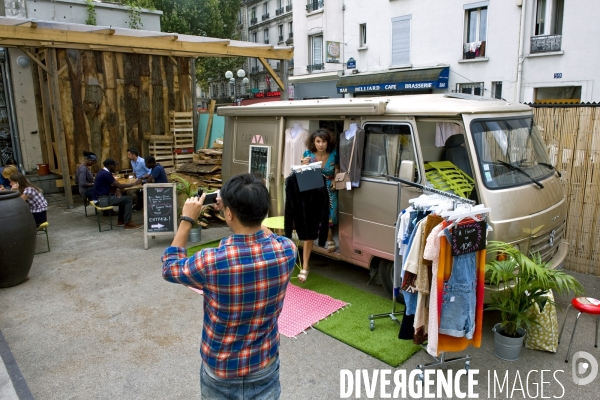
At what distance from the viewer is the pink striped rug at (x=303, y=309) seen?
15.7ft

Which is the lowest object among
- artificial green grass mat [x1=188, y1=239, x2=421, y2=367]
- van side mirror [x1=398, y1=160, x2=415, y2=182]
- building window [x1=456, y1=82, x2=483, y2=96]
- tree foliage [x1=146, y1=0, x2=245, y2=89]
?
artificial green grass mat [x1=188, y1=239, x2=421, y2=367]

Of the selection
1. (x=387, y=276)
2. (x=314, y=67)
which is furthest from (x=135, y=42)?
(x=314, y=67)

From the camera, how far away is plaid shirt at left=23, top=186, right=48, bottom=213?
711 cm

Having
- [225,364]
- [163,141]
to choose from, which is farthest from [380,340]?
[163,141]

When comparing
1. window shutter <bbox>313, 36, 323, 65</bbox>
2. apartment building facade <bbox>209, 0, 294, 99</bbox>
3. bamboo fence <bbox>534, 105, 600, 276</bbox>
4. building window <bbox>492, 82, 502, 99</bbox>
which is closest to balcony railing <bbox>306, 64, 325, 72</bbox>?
window shutter <bbox>313, 36, 323, 65</bbox>

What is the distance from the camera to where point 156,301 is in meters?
5.51

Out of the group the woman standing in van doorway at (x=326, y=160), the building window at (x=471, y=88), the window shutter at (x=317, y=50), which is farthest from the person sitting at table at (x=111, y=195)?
the window shutter at (x=317, y=50)

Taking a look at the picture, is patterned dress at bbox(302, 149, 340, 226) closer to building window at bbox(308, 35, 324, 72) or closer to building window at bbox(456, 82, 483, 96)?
building window at bbox(456, 82, 483, 96)

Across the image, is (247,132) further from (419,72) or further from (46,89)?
(419,72)

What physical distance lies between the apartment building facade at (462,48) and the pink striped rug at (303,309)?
14.2 meters

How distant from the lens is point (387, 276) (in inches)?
209

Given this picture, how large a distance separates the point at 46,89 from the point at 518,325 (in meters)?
11.9

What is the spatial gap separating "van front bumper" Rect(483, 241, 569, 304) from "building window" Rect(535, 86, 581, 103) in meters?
12.5

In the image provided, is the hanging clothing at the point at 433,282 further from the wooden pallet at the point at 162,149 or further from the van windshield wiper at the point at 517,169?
the wooden pallet at the point at 162,149
